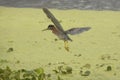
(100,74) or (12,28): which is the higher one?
(100,74)

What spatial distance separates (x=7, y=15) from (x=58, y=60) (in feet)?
13.4

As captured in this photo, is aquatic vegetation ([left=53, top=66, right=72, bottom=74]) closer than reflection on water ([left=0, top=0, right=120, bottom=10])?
Yes

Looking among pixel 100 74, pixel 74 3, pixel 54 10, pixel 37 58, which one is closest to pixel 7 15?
pixel 54 10

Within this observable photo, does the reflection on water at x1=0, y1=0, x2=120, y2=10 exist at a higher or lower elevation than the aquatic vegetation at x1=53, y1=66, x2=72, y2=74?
lower

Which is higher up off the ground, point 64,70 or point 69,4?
point 64,70

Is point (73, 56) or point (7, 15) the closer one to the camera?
point (73, 56)

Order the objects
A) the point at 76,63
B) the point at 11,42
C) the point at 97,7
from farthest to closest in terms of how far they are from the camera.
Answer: the point at 97,7 < the point at 11,42 < the point at 76,63

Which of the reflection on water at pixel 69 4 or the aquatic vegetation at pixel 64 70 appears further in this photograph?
the reflection on water at pixel 69 4

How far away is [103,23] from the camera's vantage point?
932 centimetres

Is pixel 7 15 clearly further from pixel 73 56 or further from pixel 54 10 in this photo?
pixel 73 56

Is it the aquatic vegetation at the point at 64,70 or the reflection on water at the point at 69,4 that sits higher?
the aquatic vegetation at the point at 64,70

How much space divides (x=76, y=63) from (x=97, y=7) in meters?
5.13

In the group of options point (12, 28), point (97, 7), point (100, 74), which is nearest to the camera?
point (100, 74)

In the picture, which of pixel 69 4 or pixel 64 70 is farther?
pixel 69 4
